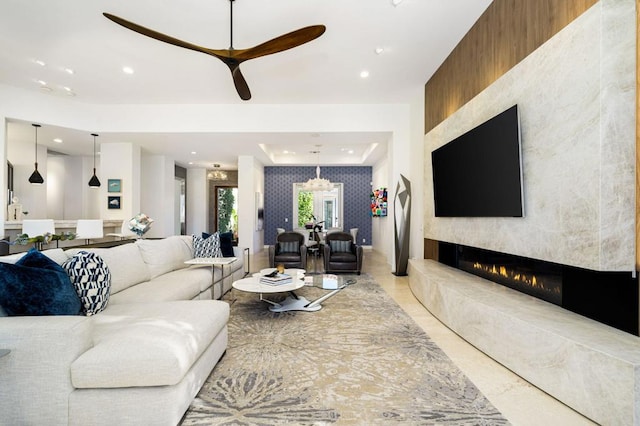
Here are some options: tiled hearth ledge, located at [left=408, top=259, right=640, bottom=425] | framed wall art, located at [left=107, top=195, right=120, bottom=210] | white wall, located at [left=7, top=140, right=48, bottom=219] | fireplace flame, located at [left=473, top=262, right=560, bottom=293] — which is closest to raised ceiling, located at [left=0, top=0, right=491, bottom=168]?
white wall, located at [left=7, top=140, right=48, bottom=219]

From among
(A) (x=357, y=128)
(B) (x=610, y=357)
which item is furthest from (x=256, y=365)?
(A) (x=357, y=128)

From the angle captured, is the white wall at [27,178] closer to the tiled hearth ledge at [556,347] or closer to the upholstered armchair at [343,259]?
the upholstered armchair at [343,259]

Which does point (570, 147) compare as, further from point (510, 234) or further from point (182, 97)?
point (182, 97)

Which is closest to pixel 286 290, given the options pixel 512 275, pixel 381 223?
pixel 512 275

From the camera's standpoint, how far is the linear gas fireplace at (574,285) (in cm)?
180

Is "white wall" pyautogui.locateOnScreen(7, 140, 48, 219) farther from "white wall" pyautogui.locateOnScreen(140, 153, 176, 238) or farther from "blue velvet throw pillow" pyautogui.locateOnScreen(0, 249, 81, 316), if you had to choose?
"blue velvet throw pillow" pyautogui.locateOnScreen(0, 249, 81, 316)

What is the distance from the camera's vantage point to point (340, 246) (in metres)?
6.05

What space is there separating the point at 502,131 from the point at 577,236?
1131 millimetres

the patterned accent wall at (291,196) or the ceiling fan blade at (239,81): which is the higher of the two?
the ceiling fan blade at (239,81)

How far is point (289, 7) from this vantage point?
10.2 ft

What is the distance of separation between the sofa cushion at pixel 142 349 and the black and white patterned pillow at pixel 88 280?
3.9 inches

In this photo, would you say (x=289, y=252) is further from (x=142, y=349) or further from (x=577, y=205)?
(x=577, y=205)

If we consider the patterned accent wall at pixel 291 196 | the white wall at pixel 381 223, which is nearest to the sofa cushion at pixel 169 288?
the white wall at pixel 381 223

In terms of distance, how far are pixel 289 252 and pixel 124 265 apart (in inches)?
136
